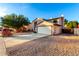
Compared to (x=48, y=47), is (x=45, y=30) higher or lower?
higher

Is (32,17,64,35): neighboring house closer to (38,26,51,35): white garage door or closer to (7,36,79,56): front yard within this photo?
(38,26,51,35): white garage door

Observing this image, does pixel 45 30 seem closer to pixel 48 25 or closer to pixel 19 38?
pixel 48 25

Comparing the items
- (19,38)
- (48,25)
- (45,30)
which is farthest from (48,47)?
(19,38)

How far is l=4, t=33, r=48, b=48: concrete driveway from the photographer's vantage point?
16.0 ft

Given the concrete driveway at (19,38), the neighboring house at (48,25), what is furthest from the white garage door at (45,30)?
the concrete driveway at (19,38)

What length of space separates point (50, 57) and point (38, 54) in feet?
1.01

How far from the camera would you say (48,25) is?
5.12 meters

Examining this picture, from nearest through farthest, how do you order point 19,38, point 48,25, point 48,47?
point 48,47
point 19,38
point 48,25

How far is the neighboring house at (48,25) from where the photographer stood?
16.2 feet

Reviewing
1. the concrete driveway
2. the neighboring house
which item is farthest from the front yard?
the neighboring house

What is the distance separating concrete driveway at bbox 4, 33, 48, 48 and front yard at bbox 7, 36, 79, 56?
96mm

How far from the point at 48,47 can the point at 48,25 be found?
64 centimetres

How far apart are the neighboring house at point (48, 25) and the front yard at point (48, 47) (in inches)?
7.9

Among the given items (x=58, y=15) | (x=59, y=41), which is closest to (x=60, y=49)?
(x=59, y=41)
